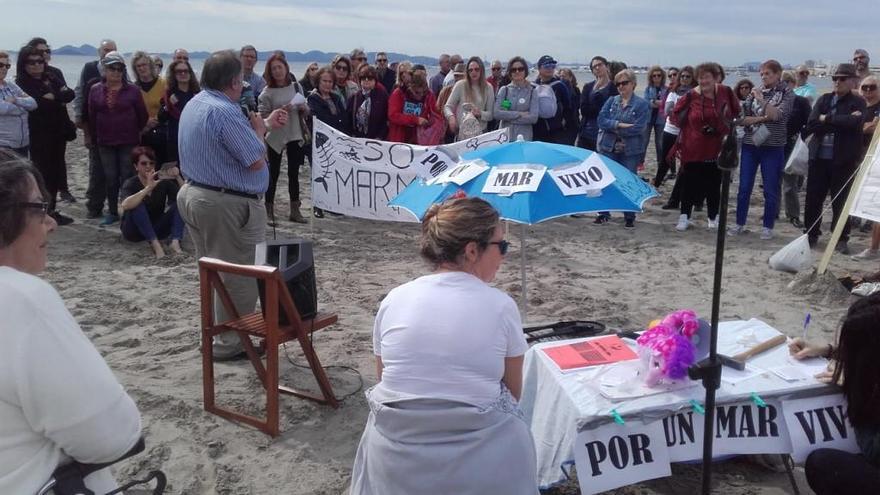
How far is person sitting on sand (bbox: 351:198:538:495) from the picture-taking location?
2.21 meters

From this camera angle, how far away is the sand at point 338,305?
3.53m

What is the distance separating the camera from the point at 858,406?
278cm

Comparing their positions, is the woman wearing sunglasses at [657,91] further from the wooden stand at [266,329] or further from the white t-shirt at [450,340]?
the white t-shirt at [450,340]

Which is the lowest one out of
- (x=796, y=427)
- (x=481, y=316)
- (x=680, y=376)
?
(x=796, y=427)

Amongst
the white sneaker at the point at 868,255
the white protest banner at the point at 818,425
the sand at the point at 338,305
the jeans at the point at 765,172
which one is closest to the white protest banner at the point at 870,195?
the sand at the point at 338,305

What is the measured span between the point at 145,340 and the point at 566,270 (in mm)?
3756

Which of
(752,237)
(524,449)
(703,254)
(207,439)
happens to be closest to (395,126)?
(703,254)

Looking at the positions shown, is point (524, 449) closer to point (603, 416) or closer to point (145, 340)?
point (603, 416)

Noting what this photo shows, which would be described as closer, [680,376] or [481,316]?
[481,316]

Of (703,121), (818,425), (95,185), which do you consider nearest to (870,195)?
(703,121)

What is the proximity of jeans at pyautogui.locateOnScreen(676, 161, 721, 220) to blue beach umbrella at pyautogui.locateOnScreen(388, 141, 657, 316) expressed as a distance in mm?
4625

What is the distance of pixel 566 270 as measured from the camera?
22.5 feet

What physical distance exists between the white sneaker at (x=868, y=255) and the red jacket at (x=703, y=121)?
1731 mm

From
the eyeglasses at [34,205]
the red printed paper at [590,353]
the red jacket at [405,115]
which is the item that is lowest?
the red printed paper at [590,353]
